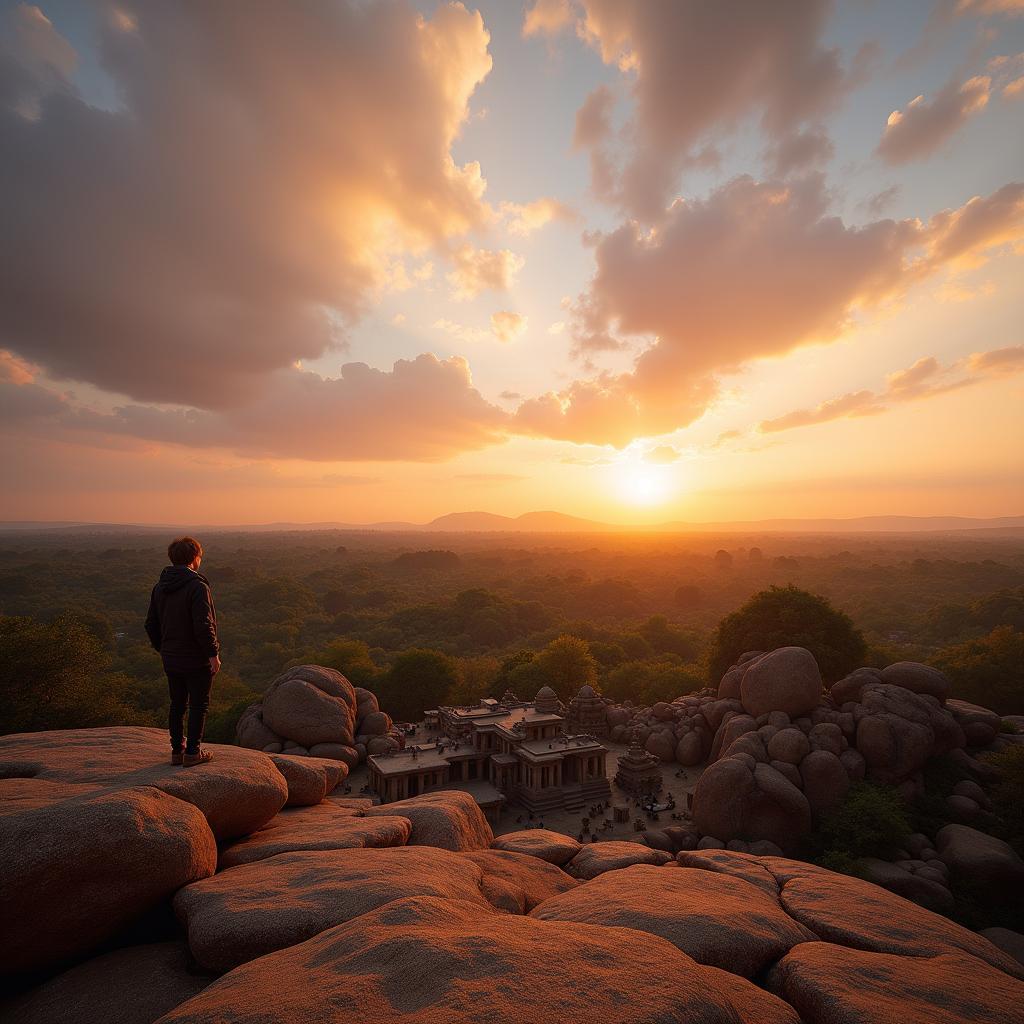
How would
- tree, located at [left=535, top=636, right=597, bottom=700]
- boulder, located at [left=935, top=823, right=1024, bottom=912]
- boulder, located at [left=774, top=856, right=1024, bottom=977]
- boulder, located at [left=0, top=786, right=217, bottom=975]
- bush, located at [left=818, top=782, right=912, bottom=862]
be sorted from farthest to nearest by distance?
tree, located at [left=535, top=636, right=597, bottom=700] → bush, located at [left=818, top=782, right=912, bottom=862] → boulder, located at [left=935, top=823, right=1024, bottom=912] → boulder, located at [left=774, top=856, right=1024, bottom=977] → boulder, located at [left=0, top=786, right=217, bottom=975]

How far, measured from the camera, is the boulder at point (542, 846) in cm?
1334

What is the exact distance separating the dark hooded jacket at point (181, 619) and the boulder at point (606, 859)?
1036 centimetres

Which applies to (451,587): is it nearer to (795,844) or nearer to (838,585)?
(838,585)

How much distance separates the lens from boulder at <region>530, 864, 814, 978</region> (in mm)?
8117

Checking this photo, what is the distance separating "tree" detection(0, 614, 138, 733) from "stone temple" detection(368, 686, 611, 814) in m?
15.9

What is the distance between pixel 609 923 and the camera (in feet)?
27.4

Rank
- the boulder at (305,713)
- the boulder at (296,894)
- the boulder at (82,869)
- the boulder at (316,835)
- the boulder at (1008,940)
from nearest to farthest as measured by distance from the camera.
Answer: the boulder at (82,869)
the boulder at (296,894)
the boulder at (316,835)
the boulder at (1008,940)
the boulder at (305,713)

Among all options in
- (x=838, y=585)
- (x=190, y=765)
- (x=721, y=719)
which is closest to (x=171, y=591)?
(x=190, y=765)

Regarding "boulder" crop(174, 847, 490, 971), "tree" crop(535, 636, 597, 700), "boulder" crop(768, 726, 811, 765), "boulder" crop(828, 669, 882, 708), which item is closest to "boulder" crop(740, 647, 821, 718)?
"boulder" crop(768, 726, 811, 765)

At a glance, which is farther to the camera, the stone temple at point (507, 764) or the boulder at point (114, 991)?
the stone temple at point (507, 764)

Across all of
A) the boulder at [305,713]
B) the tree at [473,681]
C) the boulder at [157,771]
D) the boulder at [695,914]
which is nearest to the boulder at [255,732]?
the boulder at [305,713]

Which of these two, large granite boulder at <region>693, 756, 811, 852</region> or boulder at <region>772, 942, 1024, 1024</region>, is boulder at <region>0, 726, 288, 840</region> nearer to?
boulder at <region>772, 942, 1024, 1024</region>

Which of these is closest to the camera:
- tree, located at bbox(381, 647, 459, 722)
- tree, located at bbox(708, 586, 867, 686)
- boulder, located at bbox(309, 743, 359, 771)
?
boulder, located at bbox(309, 743, 359, 771)

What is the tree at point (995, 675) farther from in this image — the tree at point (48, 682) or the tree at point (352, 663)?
the tree at point (48, 682)
